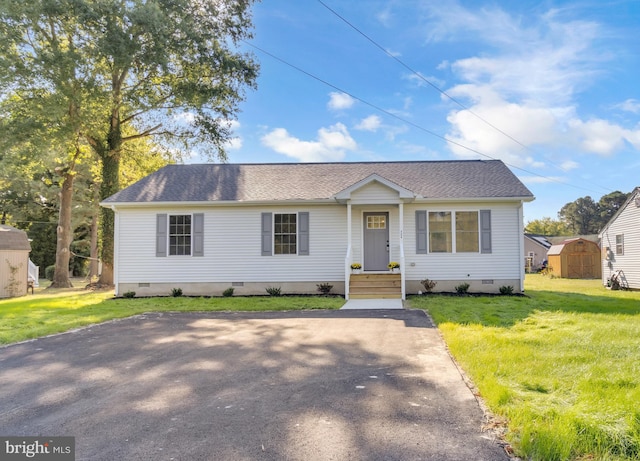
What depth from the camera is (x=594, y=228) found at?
208 feet

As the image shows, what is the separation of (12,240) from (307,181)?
45.2ft

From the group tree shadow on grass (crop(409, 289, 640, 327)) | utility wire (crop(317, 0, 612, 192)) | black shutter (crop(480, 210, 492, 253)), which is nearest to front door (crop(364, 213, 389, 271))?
tree shadow on grass (crop(409, 289, 640, 327))

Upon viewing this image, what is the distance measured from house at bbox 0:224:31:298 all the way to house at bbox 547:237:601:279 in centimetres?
3180

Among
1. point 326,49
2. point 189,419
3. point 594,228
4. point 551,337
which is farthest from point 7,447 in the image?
point 594,228

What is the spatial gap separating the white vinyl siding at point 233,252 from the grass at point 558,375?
17.9 feet

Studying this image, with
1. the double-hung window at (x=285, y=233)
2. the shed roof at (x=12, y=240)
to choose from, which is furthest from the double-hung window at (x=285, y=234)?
the shed roof at (x=12, y=240)

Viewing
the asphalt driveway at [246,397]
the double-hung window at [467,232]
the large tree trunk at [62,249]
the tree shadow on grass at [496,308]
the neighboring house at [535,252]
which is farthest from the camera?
the neighboring house at [535,252]

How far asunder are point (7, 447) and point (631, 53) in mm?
18273

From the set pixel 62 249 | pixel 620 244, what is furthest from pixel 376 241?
pixel 62 249

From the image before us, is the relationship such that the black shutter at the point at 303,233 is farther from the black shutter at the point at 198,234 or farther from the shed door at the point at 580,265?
the shed door at the point at 580,265

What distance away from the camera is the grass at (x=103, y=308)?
791 cm

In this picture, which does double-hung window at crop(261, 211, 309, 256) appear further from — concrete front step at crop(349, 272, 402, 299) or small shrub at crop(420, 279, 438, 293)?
small shrub at crop(420, 279, 438, 293)

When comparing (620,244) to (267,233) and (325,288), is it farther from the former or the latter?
(267,233)

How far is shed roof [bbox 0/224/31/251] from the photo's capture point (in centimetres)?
1730
